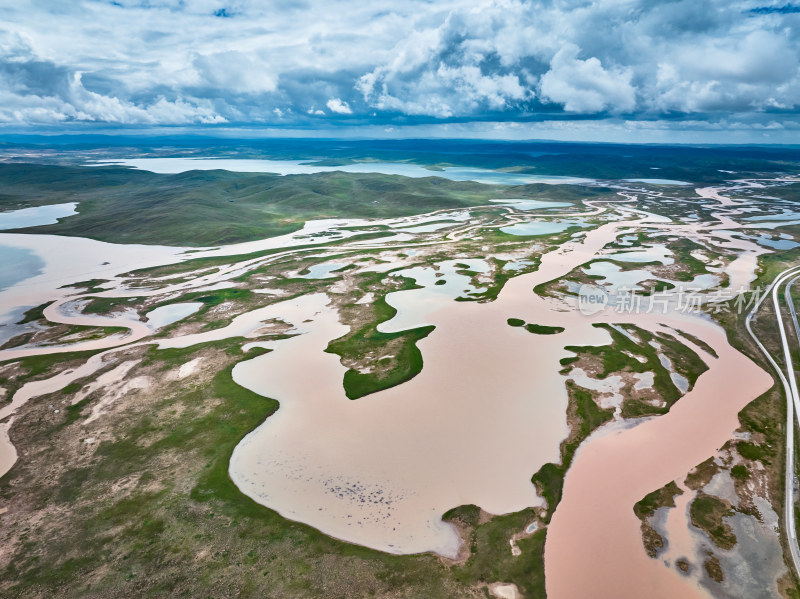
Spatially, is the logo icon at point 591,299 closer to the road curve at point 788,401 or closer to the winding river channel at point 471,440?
the winding river channel at point 471,440

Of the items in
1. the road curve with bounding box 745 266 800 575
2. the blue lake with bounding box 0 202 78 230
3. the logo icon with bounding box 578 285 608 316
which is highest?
the road curve with bounding box 745 266 800 575

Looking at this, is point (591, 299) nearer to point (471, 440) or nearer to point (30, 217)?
point (471, 440)

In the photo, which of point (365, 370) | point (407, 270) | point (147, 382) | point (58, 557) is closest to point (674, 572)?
point (365, 370)

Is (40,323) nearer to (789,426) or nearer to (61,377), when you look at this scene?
(61,377)

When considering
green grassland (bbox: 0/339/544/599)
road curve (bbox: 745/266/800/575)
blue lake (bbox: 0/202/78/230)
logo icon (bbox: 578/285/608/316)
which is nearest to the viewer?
green grassland (bbox: 0/339/544/599)

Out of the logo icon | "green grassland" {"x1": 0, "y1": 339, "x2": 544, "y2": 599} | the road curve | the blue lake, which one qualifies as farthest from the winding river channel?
the blue lake

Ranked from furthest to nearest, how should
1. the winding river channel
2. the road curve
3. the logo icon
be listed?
the logo icon, the winding river channel, the road curve

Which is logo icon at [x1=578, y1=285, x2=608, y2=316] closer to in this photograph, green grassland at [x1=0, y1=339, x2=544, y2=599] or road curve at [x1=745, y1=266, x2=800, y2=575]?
road curve at [x1=745, y1=266, x2=800, y2=575]

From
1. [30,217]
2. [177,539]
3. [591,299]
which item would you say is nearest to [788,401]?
[591,299]
